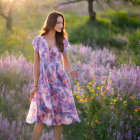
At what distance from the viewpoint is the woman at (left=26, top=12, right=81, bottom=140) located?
3.07m

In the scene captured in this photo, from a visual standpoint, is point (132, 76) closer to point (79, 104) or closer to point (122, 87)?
point (122, 87)

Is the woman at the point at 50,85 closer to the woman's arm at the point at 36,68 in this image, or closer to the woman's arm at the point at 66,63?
the woman's arm at the point at 36,68

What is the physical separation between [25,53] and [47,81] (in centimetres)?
337

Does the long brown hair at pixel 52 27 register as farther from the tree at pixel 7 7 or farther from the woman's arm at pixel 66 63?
the tree at pixel 7 7

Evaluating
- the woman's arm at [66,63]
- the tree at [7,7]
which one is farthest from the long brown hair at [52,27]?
the tree at [7,7]

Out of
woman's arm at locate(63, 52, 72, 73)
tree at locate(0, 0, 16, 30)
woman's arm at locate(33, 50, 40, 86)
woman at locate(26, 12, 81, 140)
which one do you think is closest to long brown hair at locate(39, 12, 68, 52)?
woman at locate(26, 12, 81, 140)

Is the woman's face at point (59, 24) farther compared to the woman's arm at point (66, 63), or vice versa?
the woman's arm at point (66, 63)

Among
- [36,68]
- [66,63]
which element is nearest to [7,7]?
[66,63]

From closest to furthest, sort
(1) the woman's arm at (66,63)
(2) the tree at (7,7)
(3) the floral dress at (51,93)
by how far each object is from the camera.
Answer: (3) the floral dress at (51,93)
(1) the woman's arm at (66,63)
(2) the tree at (7,7)

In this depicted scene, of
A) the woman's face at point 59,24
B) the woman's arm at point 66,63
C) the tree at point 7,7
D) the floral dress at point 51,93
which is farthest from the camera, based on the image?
the tree at point 7,7

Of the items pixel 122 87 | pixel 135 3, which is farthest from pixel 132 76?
pixel 135 3

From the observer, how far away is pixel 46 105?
301 centimetres

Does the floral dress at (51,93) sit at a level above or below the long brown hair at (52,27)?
below

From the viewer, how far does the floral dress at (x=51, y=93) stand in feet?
10.1
